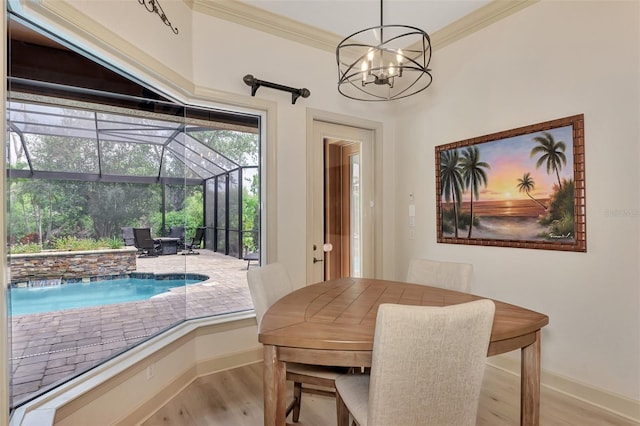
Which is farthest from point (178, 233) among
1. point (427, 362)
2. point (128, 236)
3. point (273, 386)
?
point (427, 362)

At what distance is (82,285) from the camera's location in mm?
2117

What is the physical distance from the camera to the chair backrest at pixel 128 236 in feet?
7.73

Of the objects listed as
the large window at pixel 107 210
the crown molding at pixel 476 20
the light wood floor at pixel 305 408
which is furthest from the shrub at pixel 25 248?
the crown molding at pixel 476 20

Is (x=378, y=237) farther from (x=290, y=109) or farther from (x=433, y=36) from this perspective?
(x=433, y=36)

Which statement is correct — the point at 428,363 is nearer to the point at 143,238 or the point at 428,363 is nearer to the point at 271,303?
the point at 271,303

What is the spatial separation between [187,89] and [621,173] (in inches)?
120

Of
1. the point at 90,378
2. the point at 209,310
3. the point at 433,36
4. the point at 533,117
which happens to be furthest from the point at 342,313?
the point at 433,36

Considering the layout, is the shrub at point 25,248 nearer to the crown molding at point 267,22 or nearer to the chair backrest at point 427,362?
the chair backrest at point 427,362

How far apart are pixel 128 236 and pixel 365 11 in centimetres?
266

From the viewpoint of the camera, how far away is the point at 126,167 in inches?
95.0

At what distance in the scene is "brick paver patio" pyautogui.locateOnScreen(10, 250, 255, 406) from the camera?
1.75 meters

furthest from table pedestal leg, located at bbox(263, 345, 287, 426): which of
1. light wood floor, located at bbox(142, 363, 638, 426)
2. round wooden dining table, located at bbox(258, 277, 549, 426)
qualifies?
light wood floor, located at bbox(142, 363, 638, 426)

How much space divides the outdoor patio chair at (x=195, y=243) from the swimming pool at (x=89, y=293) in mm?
208

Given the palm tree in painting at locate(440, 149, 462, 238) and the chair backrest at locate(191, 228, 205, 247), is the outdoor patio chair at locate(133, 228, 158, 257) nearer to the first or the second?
the chair backrest at locate(191, 228, 205, 247)
